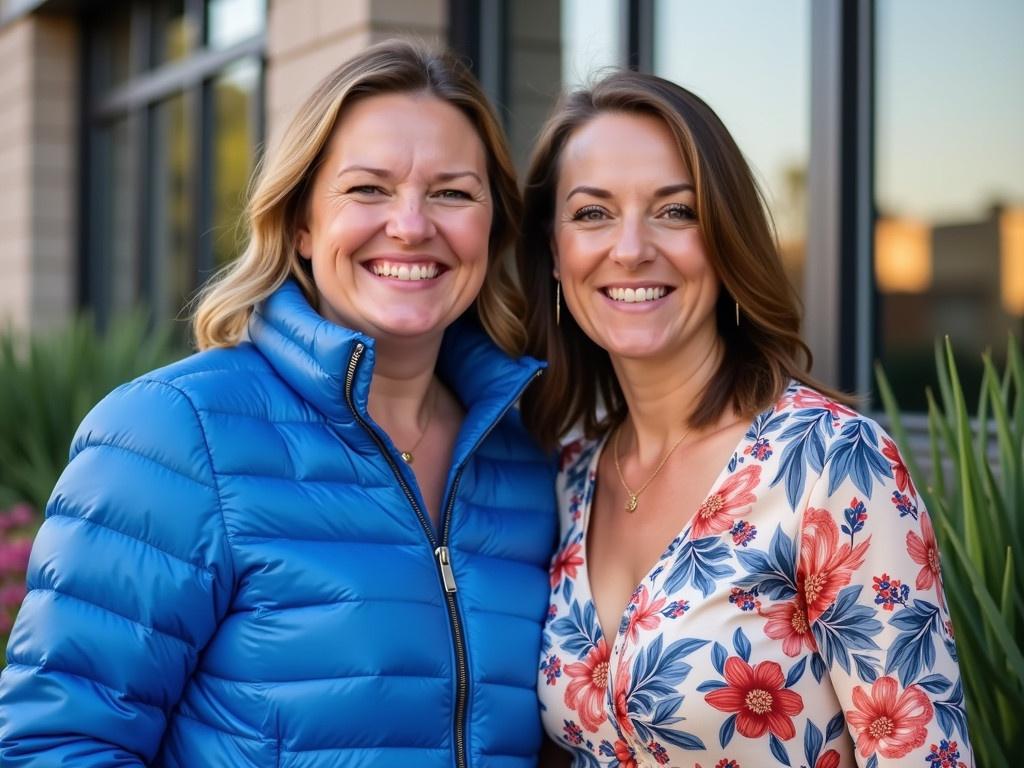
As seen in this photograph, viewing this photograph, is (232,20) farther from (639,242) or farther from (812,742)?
(812,742)

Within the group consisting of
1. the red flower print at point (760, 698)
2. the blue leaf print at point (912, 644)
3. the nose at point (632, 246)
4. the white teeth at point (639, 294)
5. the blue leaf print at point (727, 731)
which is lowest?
the blue leaf print at point (727, 731)

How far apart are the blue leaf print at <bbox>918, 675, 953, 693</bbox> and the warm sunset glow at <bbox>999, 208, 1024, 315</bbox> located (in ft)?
6.78

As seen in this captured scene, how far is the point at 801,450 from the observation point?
2.14 metres

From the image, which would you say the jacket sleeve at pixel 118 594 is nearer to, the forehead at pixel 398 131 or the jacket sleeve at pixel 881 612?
the forehead at pixel 398 131

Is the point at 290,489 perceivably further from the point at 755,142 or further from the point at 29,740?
the point at 755,142

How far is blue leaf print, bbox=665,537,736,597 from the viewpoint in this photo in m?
2.17

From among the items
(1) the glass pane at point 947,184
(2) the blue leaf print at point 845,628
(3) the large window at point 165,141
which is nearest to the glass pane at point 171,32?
(3) the large window at point 165,141

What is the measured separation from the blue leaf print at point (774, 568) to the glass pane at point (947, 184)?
6.61ft

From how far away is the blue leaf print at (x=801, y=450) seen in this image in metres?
2.11

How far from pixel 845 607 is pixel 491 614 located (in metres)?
0.66

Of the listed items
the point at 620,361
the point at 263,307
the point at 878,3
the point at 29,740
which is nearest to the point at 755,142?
the point at 878,3

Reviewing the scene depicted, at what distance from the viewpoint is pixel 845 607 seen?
202cm

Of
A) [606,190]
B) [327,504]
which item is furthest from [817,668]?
[606,190]

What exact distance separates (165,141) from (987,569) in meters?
8.45
